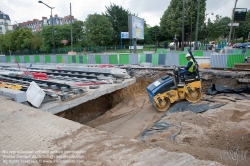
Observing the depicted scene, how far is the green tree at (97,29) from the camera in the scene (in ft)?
141

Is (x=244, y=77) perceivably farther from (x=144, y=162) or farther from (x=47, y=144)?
(x=47, y=144)

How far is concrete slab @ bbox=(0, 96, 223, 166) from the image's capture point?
275 centimetres

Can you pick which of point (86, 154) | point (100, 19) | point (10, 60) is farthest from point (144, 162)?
point (100, 19)

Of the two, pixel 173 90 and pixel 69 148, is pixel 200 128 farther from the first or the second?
pixel 69 148

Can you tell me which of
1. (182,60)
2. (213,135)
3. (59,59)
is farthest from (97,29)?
(213,135)

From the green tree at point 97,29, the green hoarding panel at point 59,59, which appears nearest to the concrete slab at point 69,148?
the green hoarding panel at point 59,59

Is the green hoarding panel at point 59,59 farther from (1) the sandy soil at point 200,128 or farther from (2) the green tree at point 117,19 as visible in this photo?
(2) the green tree at point 117,19

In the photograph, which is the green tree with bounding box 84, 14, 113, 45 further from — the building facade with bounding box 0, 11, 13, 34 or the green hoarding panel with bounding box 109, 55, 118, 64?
the building facade with bounding box 0, 11, 13, 34

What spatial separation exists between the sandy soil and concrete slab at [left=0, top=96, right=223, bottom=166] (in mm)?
701

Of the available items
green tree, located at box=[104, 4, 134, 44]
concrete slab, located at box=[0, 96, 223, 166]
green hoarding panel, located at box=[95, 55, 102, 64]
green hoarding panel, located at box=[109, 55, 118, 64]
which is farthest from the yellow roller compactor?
green tree, located at box=[104, 4, 134, 44]

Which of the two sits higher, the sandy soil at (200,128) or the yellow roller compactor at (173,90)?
the yellow roller compactor at (173,90)

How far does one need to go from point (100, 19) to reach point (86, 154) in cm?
4336

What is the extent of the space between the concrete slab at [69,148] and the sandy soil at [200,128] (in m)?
0.70

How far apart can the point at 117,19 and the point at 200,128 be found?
1960 inches
